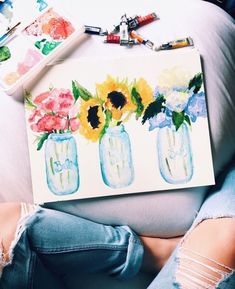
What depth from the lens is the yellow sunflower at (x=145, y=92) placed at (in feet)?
2.57

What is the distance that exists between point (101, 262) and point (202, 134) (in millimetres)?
297

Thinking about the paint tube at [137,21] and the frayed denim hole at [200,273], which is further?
the paint tube at [137,21]

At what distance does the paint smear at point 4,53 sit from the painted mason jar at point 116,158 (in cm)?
23

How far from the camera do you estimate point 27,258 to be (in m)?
0.73

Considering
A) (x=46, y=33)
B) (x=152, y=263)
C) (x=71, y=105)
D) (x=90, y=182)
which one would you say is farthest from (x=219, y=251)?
(x=46, y=33)

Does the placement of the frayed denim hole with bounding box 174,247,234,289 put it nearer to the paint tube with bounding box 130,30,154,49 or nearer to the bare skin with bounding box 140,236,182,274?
the bare skin with bounding box 140,236,182,274

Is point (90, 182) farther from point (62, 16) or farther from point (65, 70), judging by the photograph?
point (62, 16)

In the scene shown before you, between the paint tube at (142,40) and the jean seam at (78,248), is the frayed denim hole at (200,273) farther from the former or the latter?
the paint tube at (142,40)

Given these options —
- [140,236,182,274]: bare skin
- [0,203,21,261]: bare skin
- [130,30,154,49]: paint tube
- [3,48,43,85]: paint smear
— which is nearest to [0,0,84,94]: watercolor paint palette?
[3,48,43,85]: paint smear

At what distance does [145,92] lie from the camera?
78cm

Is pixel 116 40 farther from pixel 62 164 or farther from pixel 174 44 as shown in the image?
pixel 62 164

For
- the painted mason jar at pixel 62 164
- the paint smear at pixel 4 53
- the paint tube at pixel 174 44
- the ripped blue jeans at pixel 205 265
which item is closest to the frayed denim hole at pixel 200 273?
the ripped blue jeans at pixel 205 265

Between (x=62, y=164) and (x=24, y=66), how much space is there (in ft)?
0.63

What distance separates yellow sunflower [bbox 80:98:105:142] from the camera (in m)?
0.79
